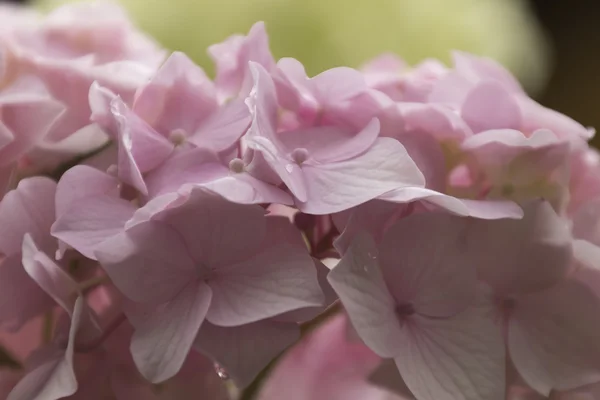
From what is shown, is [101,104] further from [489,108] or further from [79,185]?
[489,108]

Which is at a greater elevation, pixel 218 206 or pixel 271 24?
pixel 218 206

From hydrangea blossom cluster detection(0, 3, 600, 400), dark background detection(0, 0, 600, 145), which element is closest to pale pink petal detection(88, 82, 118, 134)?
hydrangea blossom cluster detection(0, 3, 600, 400)

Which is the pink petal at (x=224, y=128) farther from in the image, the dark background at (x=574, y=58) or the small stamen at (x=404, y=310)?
the dark background at (x=574, y=58)

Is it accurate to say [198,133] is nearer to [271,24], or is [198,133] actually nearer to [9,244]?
[9,244]

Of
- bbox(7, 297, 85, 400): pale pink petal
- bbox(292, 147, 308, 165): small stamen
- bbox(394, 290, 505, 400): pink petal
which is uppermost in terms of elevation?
bbox(292, 147, 308, 165): small stamen

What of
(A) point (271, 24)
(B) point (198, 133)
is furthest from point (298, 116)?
(A) point (271, 24)

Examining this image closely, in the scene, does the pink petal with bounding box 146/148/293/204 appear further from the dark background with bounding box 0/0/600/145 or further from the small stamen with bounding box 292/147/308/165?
the dark background with bounding box 0/0/600/145

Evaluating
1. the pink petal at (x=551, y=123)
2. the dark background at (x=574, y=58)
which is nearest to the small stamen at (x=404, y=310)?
the pink petal at (x=551, y=123)
